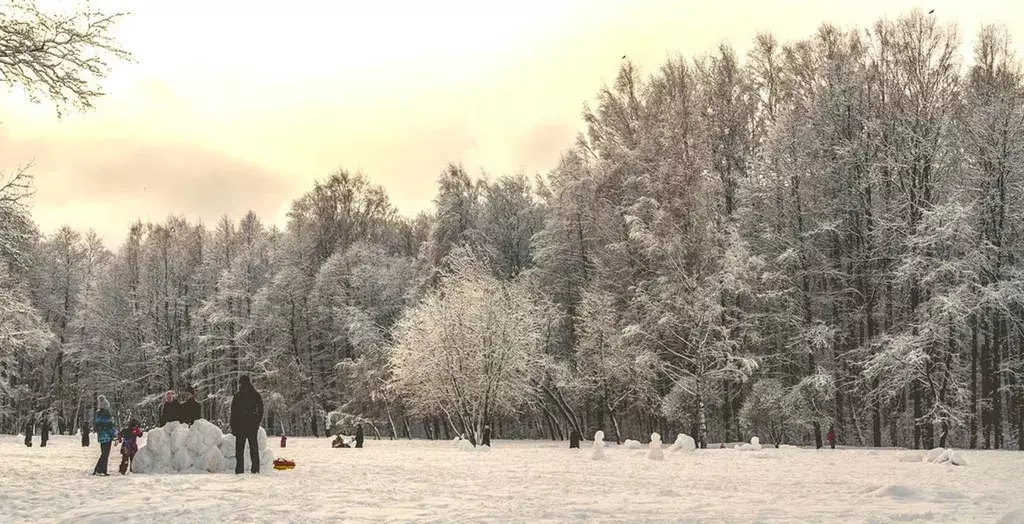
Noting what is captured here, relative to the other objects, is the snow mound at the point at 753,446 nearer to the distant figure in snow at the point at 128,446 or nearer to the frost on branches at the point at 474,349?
the frost on branches at the point at 474,349

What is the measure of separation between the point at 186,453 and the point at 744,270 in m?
24.3

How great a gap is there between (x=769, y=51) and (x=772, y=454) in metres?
22.1

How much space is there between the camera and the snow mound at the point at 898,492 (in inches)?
451

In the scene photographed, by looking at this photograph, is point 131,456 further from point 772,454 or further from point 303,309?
A: point 303,309

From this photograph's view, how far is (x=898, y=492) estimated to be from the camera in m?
11.6

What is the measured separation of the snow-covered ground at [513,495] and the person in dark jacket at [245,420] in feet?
1.97

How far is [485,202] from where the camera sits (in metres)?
48.7

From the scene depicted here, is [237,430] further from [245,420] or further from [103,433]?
[103,433]

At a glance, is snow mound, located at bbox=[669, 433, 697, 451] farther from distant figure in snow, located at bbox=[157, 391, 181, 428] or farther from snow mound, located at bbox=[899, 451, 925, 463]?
distant figure in snow, located at bbox=[157, 391, 181, 428]

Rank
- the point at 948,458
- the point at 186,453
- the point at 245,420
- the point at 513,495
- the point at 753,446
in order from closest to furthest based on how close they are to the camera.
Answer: the point at 513,495 → the point at 245,420 → the point at 186,453 → the point at 948,458 → the point at 753,446

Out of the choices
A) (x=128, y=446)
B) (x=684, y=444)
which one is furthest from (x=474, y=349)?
(x=128, y=446)

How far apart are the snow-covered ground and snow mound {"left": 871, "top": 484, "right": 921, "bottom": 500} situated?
0.08ft

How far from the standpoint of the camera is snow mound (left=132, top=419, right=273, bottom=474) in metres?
15.9

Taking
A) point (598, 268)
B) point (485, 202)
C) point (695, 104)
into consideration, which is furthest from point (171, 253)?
point (695, 104)
